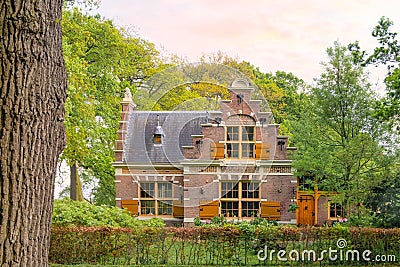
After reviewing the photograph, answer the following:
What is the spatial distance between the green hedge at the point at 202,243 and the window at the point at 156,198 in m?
7.84

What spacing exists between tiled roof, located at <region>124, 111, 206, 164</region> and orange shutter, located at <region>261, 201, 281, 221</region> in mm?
3939

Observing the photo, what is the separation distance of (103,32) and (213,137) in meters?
7.69

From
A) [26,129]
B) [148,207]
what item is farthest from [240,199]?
[26,129]

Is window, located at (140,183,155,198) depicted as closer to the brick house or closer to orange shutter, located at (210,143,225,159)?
the brick house

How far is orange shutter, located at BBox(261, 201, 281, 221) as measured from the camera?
18422mm

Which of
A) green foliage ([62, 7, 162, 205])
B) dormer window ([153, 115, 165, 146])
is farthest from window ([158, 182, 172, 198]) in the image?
green foliage ([62, 7, 162, 205])

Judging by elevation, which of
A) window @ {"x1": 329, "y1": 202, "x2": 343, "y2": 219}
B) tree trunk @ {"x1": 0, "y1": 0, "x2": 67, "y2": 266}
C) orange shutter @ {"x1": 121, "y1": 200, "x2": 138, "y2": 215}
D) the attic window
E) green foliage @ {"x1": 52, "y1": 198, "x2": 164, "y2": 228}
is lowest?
window @ {"x1": 329, "y1": 202, "x2": 343, "y2": 219}

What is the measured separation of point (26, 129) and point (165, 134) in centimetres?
1713

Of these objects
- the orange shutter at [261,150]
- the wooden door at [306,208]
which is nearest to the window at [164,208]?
the orange shutter at [261,150]

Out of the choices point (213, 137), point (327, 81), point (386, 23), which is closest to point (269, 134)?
point (213, 137)

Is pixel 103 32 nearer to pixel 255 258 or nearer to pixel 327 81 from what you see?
pixel 327 81

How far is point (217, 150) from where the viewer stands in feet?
60.7

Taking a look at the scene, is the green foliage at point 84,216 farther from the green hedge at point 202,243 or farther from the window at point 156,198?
the window at point 156,198

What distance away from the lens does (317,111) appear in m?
16.1
